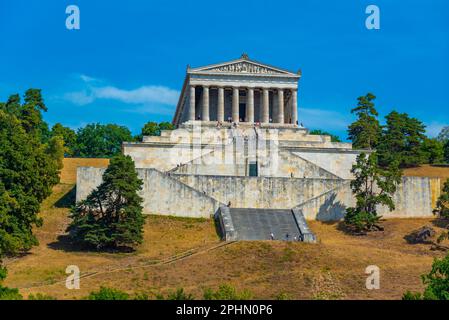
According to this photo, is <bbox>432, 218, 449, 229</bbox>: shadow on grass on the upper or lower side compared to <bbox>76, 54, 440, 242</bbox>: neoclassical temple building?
lower

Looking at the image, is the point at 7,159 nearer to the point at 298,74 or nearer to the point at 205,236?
the point at 205,236

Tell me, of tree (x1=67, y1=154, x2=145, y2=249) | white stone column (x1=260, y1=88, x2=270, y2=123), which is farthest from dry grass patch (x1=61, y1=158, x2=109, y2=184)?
white stone column (x1=260, y1=88, x2=270, y2=123)

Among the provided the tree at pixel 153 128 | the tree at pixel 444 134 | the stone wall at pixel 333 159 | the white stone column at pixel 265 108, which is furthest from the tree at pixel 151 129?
the tree at pixel 444 134

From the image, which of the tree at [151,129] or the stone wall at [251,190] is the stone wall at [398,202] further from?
the tree at [151,129]

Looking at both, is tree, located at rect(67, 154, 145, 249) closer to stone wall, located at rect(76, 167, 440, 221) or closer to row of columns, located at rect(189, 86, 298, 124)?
stone wall, located at rect(76, 167, 440, 221)

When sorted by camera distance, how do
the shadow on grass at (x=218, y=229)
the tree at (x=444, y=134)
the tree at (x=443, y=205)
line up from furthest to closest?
1. the tree at (x=444, y=134)
2. the tree at (x=443, y=205)
3. the shadow on grass at (x=218, y=229)
